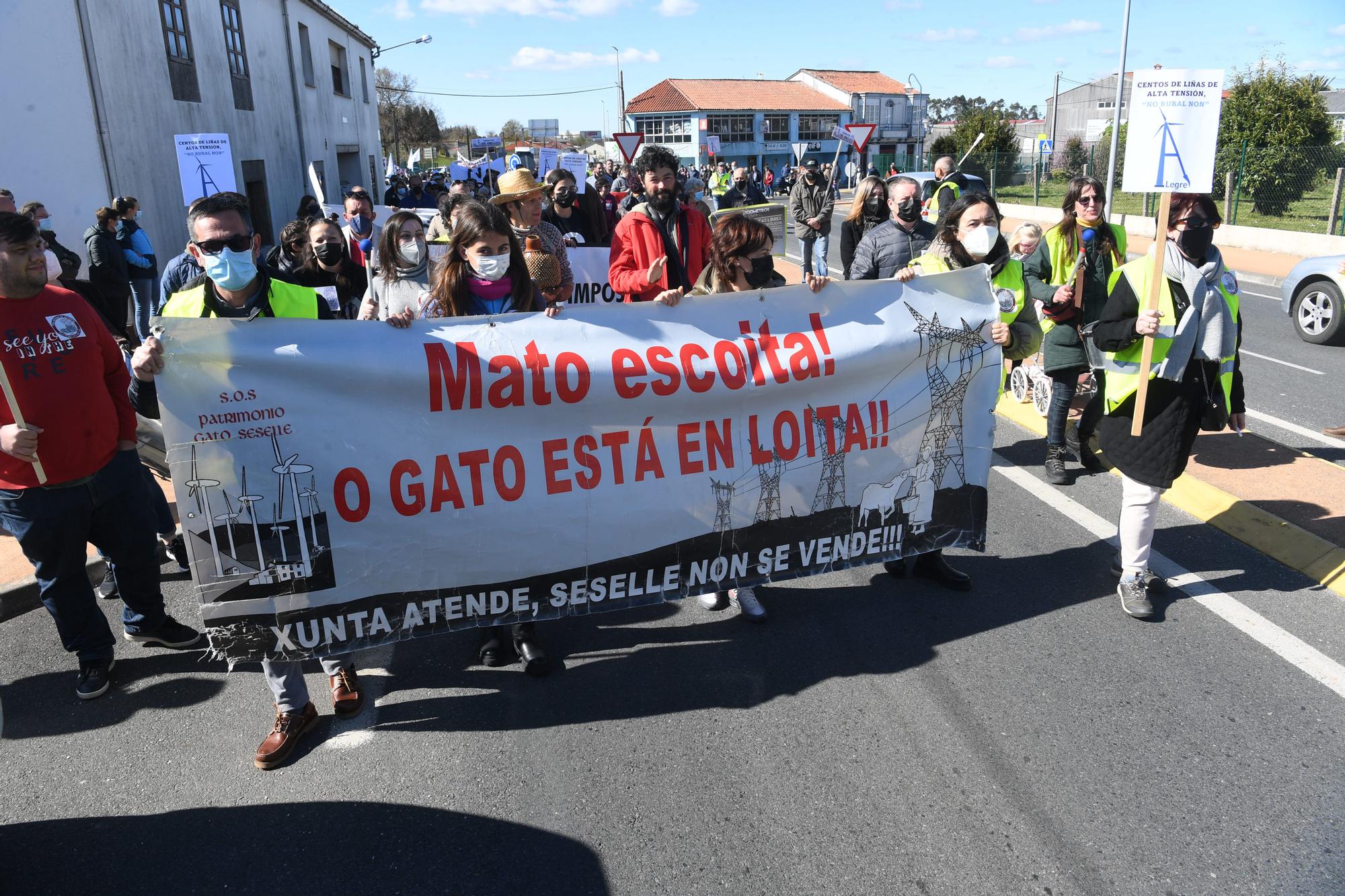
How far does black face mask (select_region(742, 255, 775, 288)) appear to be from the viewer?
4.23 metres

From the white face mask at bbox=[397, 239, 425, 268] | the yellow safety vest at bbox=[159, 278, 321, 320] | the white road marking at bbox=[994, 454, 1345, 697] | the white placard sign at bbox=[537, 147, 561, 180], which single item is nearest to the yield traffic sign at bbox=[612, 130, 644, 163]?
the white placard sign at bbox=[537, 147, 561, 180]

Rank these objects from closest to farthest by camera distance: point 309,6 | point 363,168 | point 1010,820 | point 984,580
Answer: point 1010,820, point 984,580, point 309,6, point 363,168

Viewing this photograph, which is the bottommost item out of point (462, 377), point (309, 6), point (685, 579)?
point (685, 579)

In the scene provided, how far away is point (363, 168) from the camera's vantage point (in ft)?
112

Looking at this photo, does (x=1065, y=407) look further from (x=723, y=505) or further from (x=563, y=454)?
(x=563, y=454)

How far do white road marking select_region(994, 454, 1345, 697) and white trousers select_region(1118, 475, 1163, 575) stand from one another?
372 millimetres

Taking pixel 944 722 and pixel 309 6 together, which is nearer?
pixel 944 722

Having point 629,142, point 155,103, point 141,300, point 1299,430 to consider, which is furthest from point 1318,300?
point 155,103

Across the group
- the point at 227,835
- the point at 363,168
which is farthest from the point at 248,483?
the point at 363,168

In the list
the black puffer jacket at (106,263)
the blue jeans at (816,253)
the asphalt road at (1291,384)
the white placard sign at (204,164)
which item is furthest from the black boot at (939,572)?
the black puffer jacket at (106,263)

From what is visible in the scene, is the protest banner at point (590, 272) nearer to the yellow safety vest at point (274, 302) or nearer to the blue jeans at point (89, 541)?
the yellow safety vest at point (274, 302)

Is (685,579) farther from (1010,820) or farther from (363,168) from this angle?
(363,168)

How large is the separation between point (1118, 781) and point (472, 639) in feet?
8.82

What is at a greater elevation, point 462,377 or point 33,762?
point 462,377
